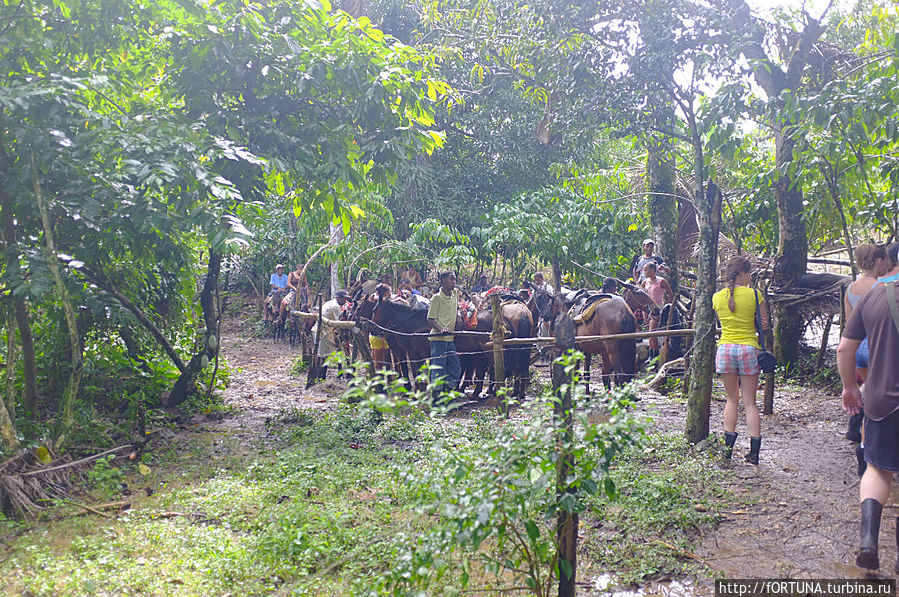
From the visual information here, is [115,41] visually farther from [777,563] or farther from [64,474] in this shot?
[777,563]

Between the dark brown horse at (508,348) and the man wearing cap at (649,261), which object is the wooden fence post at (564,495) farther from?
the man wearing cap at (649,261)

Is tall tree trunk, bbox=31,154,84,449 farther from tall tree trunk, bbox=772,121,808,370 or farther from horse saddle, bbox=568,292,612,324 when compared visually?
tall tree trunk, bbox=772,121,808,370

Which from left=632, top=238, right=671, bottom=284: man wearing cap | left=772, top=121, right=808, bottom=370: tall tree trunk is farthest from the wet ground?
left=632, top=238, right=671, bottom=284: man wearing cap

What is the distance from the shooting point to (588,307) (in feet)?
31.9

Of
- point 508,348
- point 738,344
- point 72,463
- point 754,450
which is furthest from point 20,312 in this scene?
point 754,450

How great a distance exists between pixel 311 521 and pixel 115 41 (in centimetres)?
539

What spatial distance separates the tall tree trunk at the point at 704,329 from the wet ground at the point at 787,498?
0.37 m

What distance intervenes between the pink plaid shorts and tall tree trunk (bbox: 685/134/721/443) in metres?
0.37

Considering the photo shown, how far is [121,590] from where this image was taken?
3865mm

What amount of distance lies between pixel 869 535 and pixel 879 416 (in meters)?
0.65

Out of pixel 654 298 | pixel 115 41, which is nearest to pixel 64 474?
pixel 115 41

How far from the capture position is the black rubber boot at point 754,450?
18.7 ft

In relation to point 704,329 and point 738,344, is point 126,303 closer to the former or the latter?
point 704,329

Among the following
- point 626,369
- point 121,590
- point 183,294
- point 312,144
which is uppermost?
point 312,144
